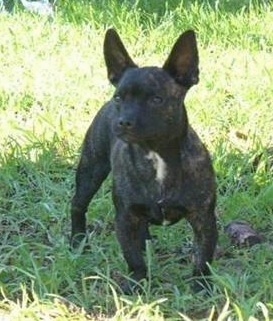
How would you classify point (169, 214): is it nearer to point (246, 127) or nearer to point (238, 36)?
point (246, 127)

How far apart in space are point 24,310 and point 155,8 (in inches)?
192

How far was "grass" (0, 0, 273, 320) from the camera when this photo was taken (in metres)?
4.17

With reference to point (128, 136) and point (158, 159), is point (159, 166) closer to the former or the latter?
point (158, 159)

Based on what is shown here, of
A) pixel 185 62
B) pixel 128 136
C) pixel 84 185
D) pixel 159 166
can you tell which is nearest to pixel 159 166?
pixel 159 166

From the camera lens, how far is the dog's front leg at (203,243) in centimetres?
423

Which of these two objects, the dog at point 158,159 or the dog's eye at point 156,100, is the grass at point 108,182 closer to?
the dog at point 158,159

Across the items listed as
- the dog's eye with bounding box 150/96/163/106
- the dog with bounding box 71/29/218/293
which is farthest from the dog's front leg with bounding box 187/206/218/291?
the dog's eye with bounding box 150/96/163/106

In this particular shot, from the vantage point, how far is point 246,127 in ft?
19.9

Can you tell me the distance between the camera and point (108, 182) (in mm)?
5539

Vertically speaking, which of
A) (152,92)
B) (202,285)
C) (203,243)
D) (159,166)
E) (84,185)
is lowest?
(202,285)

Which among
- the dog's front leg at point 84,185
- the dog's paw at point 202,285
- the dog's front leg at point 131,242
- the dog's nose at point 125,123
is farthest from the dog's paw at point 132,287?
the dog's nose at point 125,123

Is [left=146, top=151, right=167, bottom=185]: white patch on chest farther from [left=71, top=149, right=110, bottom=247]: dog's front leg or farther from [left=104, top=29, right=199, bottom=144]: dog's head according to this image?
[left=71, top=149, right=110, bottom=247]: dog's front leg

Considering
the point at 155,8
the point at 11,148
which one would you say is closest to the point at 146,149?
the point at 11,148

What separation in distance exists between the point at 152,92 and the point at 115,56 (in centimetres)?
40
